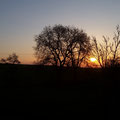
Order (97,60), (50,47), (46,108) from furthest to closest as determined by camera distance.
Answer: (50,47) < (97,60) < (46,108)

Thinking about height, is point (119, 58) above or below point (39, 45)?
below

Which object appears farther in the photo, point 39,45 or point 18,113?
point 39,45

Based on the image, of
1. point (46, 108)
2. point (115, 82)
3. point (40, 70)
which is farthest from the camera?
point (40, 70)

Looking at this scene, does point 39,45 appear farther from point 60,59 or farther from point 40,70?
point 40,70

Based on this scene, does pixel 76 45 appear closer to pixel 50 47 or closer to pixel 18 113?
pixel 50 47

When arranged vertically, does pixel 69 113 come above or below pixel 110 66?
below

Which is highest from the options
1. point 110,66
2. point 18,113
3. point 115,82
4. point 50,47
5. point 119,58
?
point 50,47

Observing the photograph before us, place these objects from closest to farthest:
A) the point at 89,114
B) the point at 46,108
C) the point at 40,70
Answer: the point at 89,114
the point at 46,108
the point at 40,70

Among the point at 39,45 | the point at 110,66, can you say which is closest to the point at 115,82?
the point at 110,66

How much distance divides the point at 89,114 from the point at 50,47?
21.3 m

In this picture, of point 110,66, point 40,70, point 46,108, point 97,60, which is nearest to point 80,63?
point 40,70

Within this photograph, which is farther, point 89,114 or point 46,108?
point 46,108

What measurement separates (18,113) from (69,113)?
291 centimetres

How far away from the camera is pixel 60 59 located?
28.3 m
